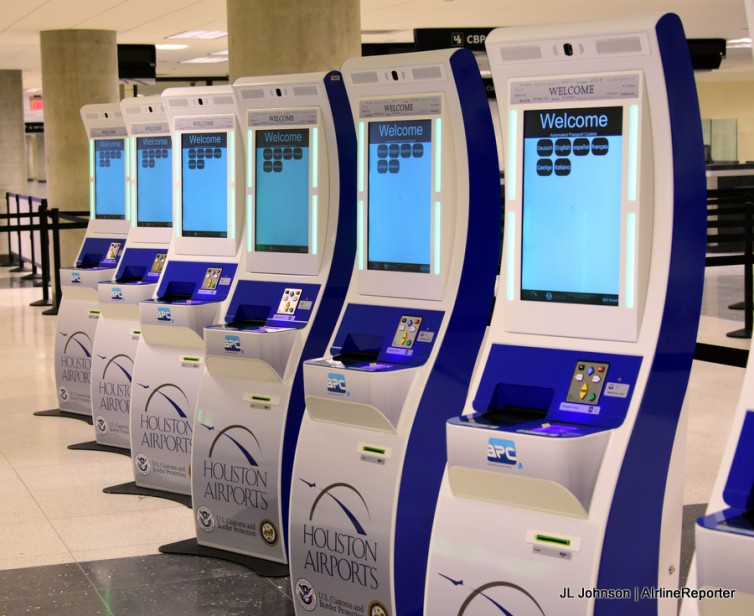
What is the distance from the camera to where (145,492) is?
19.3 ft

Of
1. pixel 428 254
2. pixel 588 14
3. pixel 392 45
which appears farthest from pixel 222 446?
pixel 392 45

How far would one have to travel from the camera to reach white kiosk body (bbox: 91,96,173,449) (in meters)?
6.53

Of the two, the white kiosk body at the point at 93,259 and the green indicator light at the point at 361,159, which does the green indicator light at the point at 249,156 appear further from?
the white kiosk body at the point at 93,259

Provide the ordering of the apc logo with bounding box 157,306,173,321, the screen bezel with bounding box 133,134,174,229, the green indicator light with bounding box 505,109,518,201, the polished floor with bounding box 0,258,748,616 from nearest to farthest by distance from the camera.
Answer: the green indicator light with bounding box 505,109,518,201, the polished floor with bounding box 0,258,748,616, the apc logo with bounding box 157,306,173,321, the screen bezel with bounding box 133,134,174,229

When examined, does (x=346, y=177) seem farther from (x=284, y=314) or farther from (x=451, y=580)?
(x=451, y=580)

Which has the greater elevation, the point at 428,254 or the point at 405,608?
the point at 428,254

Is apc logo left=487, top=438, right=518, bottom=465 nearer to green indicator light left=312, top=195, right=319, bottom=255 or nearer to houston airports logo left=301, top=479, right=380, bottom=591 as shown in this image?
houston airports logo left=301, top=479, right=380, bottom=591

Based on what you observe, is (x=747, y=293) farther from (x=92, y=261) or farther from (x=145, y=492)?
(x=145, y=492)

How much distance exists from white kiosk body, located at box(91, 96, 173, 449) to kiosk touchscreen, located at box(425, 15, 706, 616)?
Answer: 12.2ft

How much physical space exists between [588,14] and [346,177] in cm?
869

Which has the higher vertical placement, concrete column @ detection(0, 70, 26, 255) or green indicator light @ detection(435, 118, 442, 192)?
concrete column @ detection(0, 70, 26, 255)

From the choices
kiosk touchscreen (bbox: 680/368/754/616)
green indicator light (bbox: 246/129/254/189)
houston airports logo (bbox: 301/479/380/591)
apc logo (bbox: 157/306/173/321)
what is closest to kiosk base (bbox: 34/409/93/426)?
apc logo (bbox: 157/306/173/321)

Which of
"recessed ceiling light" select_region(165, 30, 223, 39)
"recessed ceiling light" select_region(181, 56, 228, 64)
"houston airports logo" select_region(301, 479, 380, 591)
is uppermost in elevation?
"recessed ceiling light" select_region(181, 56, 228, 64)

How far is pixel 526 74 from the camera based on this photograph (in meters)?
3.12
